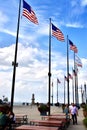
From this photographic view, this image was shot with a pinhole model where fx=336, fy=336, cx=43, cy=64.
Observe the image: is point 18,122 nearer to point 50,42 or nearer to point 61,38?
point 61,38

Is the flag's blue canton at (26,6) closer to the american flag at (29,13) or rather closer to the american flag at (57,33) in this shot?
the american flag at (29,13)

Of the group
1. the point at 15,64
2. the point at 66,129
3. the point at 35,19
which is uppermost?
the point at 35,19

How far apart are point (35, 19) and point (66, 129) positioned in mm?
7665

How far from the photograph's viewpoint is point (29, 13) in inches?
887

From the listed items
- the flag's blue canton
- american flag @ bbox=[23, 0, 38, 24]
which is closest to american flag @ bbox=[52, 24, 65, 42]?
american flag @ bbox=[23, 0, 38, 24]

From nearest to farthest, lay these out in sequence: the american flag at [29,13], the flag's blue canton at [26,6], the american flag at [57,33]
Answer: the american flag at [29,13] → the flag's blue canton at [26,6] → the american flag at [57,33]

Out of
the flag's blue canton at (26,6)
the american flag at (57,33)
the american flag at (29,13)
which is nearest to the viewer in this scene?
the american flag at (29,13)

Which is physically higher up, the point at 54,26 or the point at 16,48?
the point at 54,26

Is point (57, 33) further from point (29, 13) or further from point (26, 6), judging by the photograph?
point (29, 13)

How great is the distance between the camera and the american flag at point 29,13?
2233cm

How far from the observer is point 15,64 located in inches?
859

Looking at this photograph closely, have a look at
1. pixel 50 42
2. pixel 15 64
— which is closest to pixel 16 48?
pixel 15 64

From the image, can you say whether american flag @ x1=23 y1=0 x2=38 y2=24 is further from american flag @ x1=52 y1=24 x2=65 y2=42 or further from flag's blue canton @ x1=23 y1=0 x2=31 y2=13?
american flag @ x1=52 y1=24 x2=65 y2=42

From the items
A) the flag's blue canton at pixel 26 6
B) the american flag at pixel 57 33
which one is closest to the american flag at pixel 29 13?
the flag's blue canton at pixel 26 6
